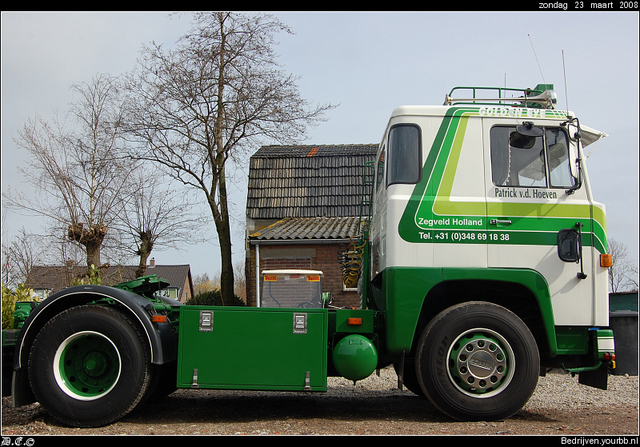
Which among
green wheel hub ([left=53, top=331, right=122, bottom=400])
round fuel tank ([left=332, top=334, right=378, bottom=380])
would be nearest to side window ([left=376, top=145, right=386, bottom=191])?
round fuel tank ([left=332, top=334, right=378, bottom=380])

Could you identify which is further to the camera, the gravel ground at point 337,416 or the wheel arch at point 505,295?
the wheel arch at point 505,295

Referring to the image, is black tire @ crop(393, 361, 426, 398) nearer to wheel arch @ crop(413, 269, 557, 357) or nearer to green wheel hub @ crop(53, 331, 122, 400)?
wheel arch @ crop(413, 269, 557, 357)

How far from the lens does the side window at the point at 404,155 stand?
233 inches

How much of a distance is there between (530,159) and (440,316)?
1964 millimetres

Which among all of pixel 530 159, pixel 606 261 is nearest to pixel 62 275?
pixel 530 159

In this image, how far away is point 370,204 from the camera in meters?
7.57

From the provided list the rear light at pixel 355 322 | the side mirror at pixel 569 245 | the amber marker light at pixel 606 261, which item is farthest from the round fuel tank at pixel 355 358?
the amber marker light at pixel 606 261

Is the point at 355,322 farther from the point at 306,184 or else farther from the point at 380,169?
the point at 306,184

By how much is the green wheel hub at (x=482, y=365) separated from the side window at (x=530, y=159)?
167cm

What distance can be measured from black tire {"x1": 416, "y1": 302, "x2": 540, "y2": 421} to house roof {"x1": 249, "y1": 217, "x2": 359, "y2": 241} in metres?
9.10

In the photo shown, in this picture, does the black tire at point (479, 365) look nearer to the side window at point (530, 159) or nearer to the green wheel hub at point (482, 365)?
the green wheel hub at point (482, 365)
